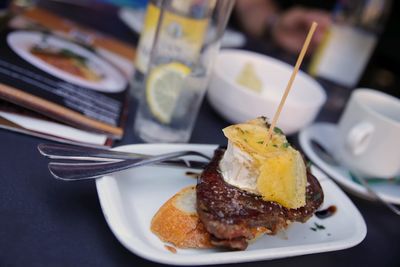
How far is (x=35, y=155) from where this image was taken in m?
0.68

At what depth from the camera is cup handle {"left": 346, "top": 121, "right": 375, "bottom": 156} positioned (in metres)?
0.91

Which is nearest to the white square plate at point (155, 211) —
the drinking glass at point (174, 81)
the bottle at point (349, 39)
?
the drinking glass at point (174, 81)

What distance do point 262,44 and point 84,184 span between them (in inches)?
53.7

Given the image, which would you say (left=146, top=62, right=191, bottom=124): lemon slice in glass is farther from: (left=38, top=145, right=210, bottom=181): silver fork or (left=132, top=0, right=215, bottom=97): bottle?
(left=38, top=145, right=210, bottom=181): silver fork

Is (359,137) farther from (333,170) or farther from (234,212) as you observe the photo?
(234,212)

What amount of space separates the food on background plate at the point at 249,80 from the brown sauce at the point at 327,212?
1.27 feet

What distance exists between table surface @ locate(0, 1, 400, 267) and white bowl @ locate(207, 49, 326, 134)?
0.25m

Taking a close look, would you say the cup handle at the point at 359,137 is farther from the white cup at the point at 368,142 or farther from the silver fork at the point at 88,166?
the silver fork at the point at 88,166

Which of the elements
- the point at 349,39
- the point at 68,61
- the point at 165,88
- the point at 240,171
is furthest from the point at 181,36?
the point at 349,39

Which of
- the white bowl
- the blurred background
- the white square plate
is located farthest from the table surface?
the blurred background

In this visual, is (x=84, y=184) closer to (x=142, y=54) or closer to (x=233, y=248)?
(x=233, y=248)

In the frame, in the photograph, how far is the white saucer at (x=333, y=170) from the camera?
871 millimetres

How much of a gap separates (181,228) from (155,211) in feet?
0.22

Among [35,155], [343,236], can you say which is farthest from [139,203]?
[343,236]
